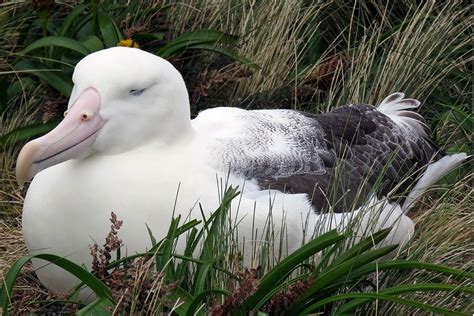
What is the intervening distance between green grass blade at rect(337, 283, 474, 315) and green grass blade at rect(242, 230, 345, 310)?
0.21 m

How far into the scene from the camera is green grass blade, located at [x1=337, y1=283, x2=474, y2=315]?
3.48 metres

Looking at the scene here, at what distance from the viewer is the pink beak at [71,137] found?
399 cm

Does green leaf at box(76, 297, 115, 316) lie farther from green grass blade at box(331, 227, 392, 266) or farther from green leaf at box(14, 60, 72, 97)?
green leaf at box(14, 60, 72, 97)

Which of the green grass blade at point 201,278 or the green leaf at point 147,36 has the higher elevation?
the green leaf at point 147,36

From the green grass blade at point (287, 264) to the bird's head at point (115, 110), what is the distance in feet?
2.98

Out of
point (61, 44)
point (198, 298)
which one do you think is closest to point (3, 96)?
point (61, 44)

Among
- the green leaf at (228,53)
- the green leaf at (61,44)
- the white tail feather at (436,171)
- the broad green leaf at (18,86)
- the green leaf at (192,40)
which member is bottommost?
the white tail feather at (436,171)

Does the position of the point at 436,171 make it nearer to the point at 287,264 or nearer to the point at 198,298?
the point at 287,264

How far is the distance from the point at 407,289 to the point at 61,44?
250 cm

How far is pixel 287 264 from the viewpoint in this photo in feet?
11.6

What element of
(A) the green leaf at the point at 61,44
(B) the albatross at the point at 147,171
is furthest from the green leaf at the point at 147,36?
(B) the albatross at the point at 147,171

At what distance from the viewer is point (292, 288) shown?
3.58 metres

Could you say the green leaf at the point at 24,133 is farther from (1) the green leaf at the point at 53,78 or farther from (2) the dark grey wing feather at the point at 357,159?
(2) the dark grey wing feather at the point at 357,159

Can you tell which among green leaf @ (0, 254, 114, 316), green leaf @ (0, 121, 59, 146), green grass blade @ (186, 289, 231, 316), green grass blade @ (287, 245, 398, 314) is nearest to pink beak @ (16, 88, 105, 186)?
green leaf @ (0, 254, 114, 316)
